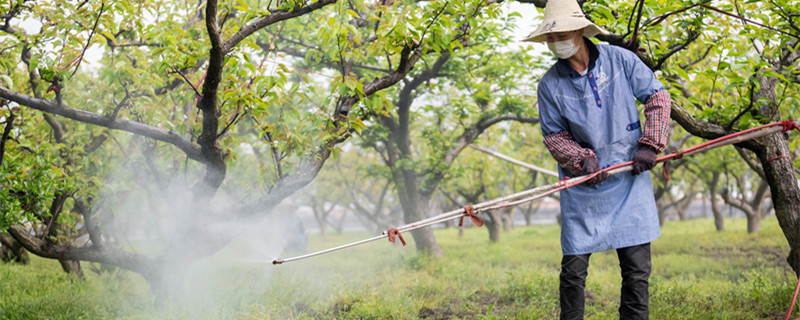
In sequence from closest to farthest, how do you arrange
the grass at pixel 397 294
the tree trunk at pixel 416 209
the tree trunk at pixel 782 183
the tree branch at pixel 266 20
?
the tree branch at pixel 266 20, the tree trunk at pixel 782 183, the grass at pixel 397 294, the tree trunk at pixel 416 209

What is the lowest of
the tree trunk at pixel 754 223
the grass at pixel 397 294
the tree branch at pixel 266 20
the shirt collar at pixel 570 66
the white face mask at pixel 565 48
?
the tree trunk at pixel 754 223

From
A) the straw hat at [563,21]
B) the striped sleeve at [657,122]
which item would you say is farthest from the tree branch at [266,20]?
the striped sleeve at [657,122]

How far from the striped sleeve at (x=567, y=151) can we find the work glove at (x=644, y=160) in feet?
0.74

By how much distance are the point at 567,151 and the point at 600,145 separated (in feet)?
0.68

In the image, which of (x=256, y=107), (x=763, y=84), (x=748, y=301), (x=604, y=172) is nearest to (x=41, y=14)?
(x=256, y=107)

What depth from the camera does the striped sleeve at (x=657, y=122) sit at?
9.38ft

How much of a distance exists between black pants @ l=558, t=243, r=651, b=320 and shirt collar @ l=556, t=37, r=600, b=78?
1.04 meters

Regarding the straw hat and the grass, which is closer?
the straw hat

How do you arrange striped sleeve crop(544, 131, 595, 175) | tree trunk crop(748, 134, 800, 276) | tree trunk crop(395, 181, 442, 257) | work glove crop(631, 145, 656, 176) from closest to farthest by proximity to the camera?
work glove crop(631, 145, 656, 176)
striped sleeve crop(544, 131, 595, 175)
tree trunk crop(748, 134, 800, 276)
tree trunk crop(395, 181, 442, 257)

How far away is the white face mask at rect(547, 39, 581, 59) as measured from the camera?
2.99m

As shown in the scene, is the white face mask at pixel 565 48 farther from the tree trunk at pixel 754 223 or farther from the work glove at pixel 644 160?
the tree trunk at pixel 754 223

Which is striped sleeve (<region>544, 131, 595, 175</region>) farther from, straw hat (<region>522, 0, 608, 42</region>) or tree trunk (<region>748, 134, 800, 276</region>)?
tree trunk (<region>748, 134, 800, 276</region>)

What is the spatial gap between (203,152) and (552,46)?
2.91m

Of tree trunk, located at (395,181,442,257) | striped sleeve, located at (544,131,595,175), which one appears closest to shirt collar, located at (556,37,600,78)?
striped sleeve, located at (544,131,595,175)
